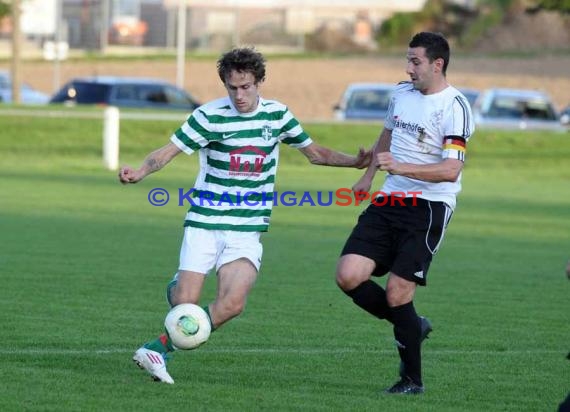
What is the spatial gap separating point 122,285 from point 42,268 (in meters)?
1.35

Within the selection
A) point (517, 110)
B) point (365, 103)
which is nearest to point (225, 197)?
point (365, 103)

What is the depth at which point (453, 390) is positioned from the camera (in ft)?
27.0

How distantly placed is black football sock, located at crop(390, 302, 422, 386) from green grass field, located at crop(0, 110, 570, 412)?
19 cm

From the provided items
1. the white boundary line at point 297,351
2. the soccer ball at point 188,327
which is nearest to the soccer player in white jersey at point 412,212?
the soccer ball at point 188,327

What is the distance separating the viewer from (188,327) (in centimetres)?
795

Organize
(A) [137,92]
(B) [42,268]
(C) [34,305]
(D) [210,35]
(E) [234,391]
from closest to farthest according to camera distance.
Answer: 1. (E) [234,391]
2. (C) [34,305]
3. (B) [42,268]
4. (A) [137,92]
5. (D) [210,35]

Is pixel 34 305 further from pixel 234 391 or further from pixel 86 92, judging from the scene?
pixel 86 92

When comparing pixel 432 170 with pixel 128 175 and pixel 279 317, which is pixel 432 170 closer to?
pixel 128 175

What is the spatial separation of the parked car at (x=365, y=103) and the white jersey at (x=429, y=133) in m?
25.2

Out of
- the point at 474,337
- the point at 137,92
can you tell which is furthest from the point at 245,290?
the point at 137,92

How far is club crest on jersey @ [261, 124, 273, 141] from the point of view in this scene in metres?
8.24

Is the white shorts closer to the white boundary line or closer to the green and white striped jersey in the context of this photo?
the green and white striped jersey

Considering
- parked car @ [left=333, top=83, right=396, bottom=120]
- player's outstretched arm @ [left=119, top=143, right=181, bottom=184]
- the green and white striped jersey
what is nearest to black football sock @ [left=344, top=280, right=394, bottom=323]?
the green and white striped jersey

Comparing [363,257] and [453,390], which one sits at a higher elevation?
[363,257]
